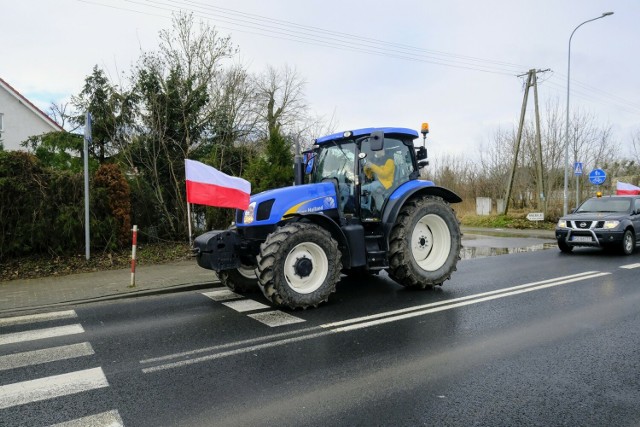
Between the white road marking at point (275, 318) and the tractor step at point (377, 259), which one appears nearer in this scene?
the white road marking at point (275, 318)

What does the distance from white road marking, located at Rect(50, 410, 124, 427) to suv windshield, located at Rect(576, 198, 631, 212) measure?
13.6 m

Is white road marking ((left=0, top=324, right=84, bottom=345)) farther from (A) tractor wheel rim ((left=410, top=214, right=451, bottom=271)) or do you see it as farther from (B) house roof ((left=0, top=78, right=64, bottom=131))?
(B) house roof ((left=0, top=78, right=64, bottom=131))

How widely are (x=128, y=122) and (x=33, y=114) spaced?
18857mm

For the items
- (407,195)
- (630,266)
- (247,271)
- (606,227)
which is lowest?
(630,266)

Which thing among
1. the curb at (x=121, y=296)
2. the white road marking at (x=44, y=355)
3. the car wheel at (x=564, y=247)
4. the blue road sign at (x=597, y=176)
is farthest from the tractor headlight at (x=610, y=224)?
the white road marking at (x=44, y=355)

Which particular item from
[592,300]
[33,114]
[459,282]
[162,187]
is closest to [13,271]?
[162,187]

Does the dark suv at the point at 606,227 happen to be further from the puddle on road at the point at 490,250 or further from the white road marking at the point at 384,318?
the white road marking at the point at 384,318

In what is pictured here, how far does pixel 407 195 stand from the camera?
718cm

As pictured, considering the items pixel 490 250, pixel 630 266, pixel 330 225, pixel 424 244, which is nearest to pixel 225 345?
pixel 330 225

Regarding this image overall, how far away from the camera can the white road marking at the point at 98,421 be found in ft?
10.5

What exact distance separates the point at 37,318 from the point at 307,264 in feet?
12.7

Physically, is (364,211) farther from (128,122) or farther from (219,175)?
(128,122)

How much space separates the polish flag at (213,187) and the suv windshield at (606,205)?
1065 centimetres

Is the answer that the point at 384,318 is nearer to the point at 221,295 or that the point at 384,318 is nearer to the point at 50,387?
the point at 221,295
